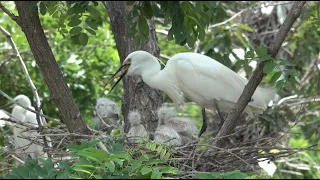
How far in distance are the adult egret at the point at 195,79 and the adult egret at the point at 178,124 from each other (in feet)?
0.83

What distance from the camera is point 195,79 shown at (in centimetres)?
457

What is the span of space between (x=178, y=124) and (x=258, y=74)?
1.00m

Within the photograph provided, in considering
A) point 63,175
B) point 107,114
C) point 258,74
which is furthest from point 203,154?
point 63,175

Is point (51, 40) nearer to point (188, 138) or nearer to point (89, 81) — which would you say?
point (89, 81)

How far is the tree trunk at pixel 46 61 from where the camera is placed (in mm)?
3295

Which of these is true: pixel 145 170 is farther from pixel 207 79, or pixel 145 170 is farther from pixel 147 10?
pixel 207 79

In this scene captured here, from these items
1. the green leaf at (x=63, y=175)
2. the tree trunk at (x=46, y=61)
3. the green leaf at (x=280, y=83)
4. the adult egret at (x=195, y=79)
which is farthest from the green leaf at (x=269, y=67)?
the green leaf at (x=63, y=175)

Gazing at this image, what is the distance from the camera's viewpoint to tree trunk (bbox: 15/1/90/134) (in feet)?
10.8

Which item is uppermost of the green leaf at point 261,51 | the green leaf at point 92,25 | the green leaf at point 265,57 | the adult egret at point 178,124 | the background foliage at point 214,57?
the background foliage at point 214,57

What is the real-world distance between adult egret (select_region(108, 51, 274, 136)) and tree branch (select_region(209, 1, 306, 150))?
887mm

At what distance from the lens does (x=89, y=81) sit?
20.5 feet

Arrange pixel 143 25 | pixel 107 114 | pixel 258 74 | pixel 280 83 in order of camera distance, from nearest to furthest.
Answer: pixel 143 25 < pixel 258 74 < pixel 280 83 < pixel 107 114

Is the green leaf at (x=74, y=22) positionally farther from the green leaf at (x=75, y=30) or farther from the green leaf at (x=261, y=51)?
the green leaf at (x=261, y=51)

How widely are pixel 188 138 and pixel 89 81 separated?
2193 millimetres
